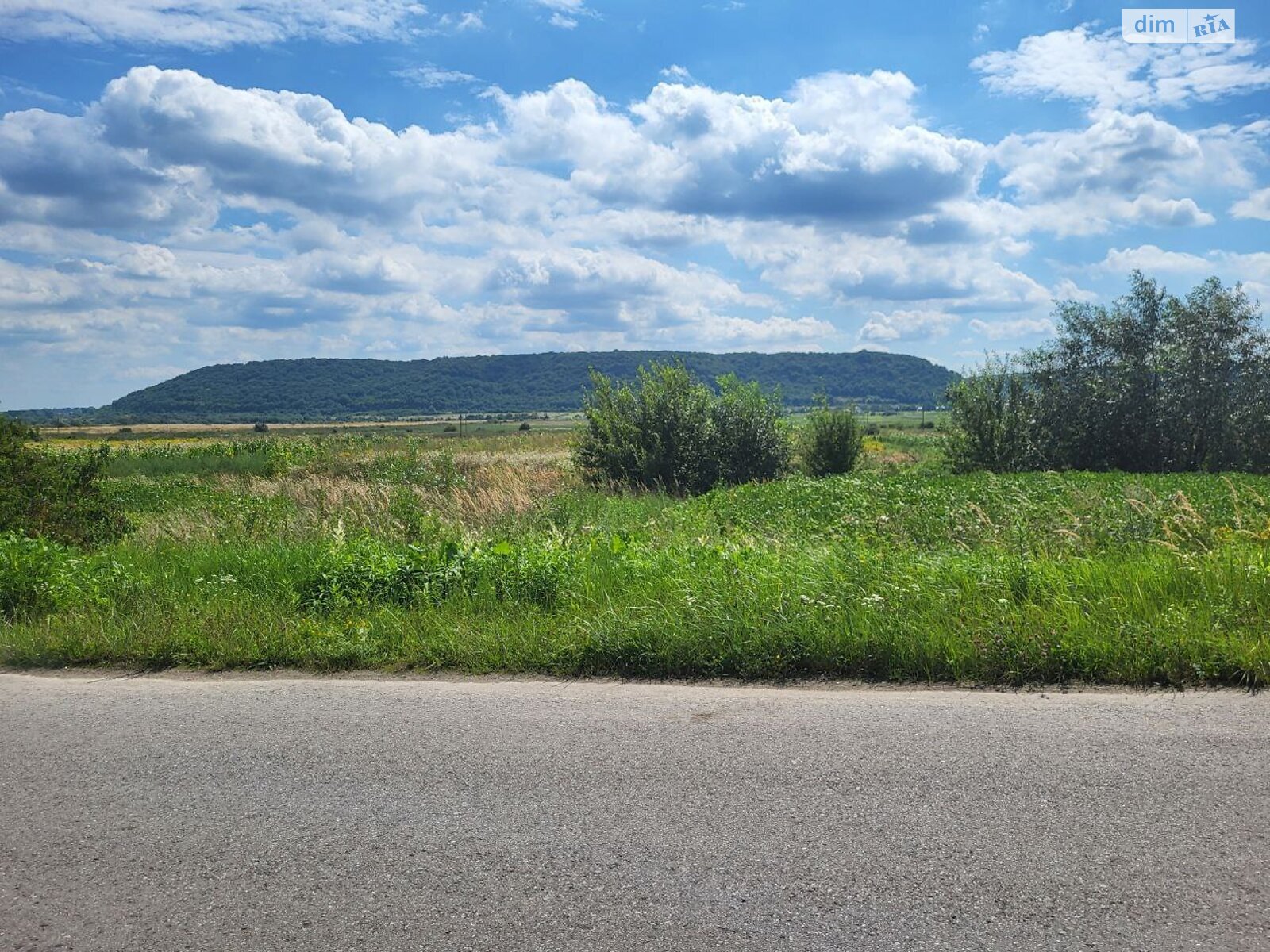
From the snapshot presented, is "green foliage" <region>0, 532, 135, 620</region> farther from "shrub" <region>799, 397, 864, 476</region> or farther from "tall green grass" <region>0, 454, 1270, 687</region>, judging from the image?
"shrub" <region>799, 397, 864, 476</region>

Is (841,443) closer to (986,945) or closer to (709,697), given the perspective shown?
(709,697)

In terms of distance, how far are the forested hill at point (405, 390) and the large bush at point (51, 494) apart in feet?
467

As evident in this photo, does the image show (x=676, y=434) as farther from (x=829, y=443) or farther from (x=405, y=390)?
(x=405, y=390)

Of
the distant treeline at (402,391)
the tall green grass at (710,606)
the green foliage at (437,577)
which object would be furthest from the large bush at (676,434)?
the distant treeline at (402,391)

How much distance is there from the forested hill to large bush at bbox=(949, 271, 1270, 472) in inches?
4830

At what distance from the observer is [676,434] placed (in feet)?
83.8

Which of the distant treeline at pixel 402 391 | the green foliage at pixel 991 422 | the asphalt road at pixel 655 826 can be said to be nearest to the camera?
the asphalt road at pixel 655 826

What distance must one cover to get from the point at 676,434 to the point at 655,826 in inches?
878

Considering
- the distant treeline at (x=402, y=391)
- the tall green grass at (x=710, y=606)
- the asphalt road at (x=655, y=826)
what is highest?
the distant treeline at (x=402, y=391)

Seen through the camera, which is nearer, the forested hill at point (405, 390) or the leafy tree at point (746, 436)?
the leafy tree at point (746, 436)

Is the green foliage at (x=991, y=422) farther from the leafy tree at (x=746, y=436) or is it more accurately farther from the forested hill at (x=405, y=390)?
the forested hill at (x=405, y=390)

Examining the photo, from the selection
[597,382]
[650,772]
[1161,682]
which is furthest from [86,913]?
[597,382]

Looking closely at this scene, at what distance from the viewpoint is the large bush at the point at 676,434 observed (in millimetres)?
25453

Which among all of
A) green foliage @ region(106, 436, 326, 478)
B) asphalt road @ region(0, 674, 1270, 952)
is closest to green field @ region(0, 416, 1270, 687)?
asphalt road @ region(0, 674, 1270, 952)
